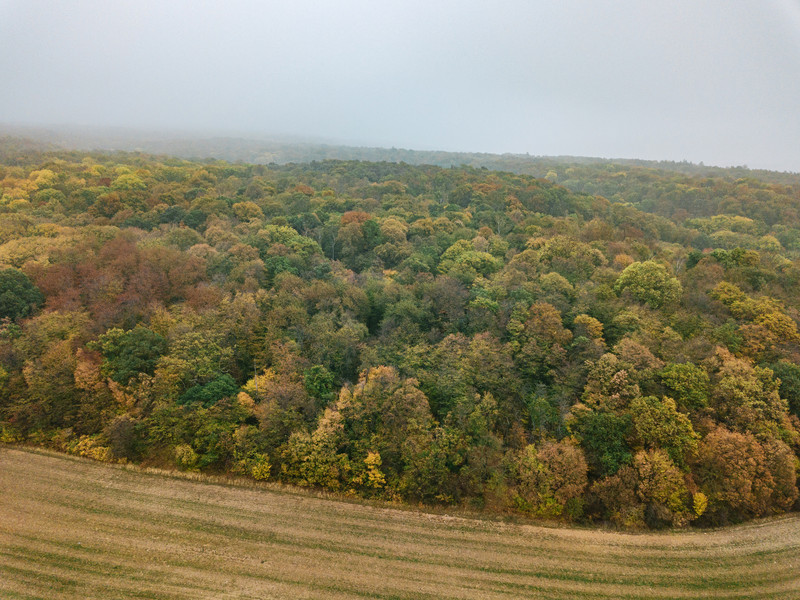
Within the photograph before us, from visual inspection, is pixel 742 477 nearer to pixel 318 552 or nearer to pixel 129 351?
pixel 318 552

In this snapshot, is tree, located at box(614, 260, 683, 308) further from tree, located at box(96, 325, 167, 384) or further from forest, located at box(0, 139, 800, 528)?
tree, located at box(96, 325, 167, 384)

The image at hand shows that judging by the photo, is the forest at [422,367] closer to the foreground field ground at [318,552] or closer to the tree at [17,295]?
the tree at [17,295]

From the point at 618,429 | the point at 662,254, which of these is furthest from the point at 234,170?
the point at 618,429

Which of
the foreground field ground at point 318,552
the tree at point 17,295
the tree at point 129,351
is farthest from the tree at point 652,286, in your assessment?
the tree at point 17,295

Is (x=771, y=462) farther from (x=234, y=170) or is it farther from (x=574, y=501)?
(x=234, y=170)

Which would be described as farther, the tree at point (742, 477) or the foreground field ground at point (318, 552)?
the tree at point (742, 477)

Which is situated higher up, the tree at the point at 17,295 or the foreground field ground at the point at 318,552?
the tree at the point at 17,295
